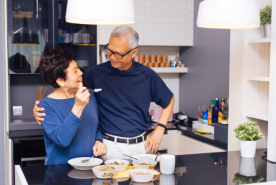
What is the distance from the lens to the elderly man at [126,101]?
211 cm

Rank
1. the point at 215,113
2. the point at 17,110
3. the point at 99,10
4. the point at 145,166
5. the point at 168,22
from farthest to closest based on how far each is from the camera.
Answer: the point at 168,22 → the point at 17,110 → the point at 215,113 → the point at 145,166 → the point at 99,10

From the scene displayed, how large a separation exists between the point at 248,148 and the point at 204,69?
1.77 m

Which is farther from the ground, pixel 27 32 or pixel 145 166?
pixel 27 32

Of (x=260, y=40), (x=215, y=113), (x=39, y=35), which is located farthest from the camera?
(x=39, y=35)

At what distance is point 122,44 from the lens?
1.99m

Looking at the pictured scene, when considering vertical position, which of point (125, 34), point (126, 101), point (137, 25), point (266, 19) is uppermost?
point (137, 25)

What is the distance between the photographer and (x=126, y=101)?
7.02 ft

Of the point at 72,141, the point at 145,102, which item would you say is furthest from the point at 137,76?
the point at 72,141

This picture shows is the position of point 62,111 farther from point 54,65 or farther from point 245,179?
point 245,179

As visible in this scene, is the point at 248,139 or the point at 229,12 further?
the point at 248,139

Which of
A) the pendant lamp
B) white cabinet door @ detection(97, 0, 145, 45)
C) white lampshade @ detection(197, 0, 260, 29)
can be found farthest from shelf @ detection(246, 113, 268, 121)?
the pendant lamp

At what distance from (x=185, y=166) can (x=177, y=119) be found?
212 centimetres

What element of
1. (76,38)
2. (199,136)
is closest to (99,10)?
(199,136)

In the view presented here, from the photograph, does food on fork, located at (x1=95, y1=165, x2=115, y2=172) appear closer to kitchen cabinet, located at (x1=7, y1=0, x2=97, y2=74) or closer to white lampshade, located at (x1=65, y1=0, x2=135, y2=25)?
white lampshade, located at (x1=65, y1=0, x2=135, y2=25)
